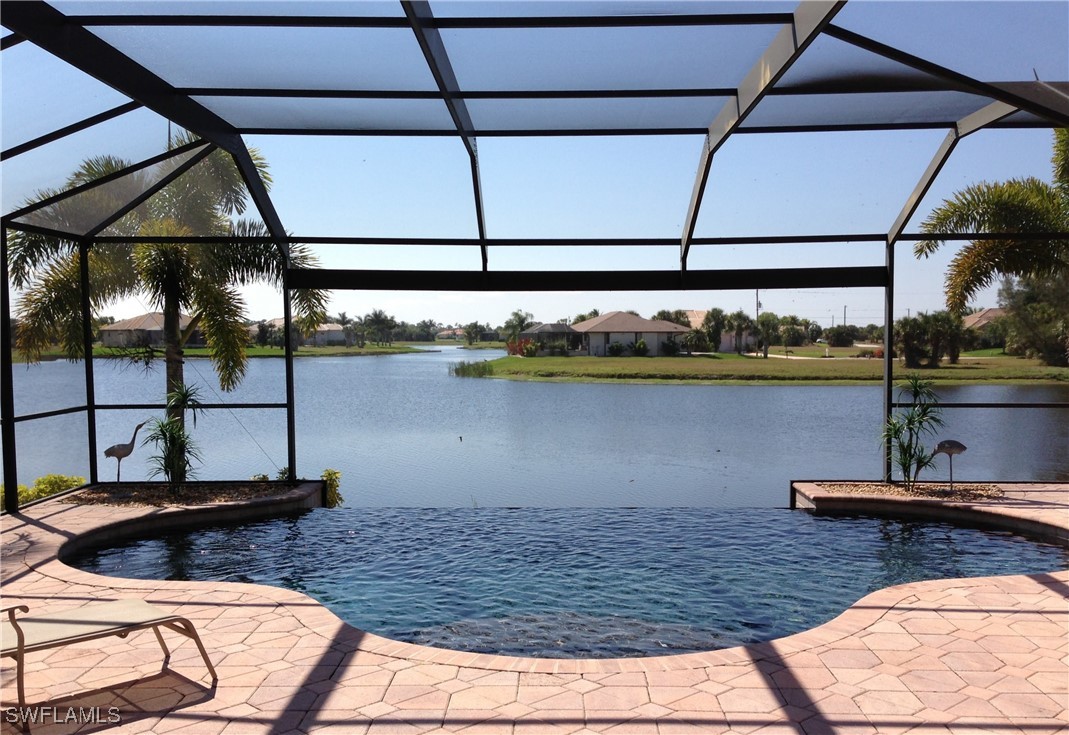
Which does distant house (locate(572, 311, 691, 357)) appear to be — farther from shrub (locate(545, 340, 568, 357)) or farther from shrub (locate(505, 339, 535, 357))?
shrub (locate(505, 339, 535, 357))

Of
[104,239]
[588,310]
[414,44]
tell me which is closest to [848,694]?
[414,44]

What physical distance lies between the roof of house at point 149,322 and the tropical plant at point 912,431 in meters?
10.4

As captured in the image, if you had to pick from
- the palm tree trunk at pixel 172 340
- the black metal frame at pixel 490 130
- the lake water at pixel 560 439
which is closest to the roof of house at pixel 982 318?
the lake water at pixel 560 439

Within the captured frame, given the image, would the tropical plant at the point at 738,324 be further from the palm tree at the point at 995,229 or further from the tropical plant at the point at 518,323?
the palm tree at the point at 995,229

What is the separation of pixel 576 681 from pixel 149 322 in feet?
41.9

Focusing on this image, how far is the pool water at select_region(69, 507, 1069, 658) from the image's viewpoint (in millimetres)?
4852

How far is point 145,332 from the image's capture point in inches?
528

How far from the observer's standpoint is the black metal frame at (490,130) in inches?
192

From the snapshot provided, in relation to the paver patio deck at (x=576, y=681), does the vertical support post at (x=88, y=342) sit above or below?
above

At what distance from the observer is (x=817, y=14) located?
441cm

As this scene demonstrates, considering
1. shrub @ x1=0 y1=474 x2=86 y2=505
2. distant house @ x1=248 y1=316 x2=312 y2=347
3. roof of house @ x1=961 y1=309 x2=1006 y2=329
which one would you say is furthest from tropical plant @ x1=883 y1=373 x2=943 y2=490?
roof of house @ x1=961 y1=309 x2=1006 y2=329

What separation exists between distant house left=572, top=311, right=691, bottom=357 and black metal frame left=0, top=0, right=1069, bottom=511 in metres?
23.3

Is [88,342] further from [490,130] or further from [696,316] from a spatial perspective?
[696,316]

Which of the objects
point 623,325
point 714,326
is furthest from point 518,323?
point 714,326
